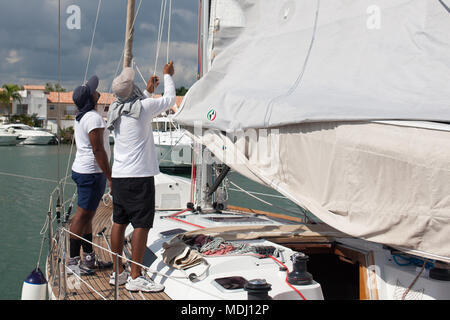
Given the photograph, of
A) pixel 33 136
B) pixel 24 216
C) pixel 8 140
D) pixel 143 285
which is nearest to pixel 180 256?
pixel 143 285

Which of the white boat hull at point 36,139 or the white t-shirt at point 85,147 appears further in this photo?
the white boat hull at point 36,139

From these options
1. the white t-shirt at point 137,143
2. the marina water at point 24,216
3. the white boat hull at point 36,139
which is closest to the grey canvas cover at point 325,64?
the white t-shirt at point 137,143

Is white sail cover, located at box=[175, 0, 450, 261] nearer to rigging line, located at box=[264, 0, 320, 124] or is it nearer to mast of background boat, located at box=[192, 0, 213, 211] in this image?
rigging line, located at box=[264, 0, 320, 124]

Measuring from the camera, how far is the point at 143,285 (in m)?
3.14

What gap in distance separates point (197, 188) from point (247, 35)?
214cm

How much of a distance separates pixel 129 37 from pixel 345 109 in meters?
2.72

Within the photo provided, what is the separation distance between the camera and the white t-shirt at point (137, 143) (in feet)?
10.5

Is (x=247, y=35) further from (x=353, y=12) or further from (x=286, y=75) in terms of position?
(x=353, y=12)

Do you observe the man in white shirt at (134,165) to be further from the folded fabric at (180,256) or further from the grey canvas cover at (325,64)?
the grey canvas cover at (325,64)

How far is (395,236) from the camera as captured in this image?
8.11 ft

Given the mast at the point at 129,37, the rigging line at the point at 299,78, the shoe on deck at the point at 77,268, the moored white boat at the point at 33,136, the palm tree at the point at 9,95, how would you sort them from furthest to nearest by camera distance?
the palm tree at the point at 9,95 < the moored white boat at the point at 33,136 < the mast at the point at 129,37 < the shoe on deck at the point at 77,268 < the rigging line at the point at 299,78

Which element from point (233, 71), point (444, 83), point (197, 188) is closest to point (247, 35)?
point (233, 71)

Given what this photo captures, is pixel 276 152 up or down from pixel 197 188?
up

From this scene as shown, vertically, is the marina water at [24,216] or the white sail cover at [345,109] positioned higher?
the white sail cover at [345,109]
